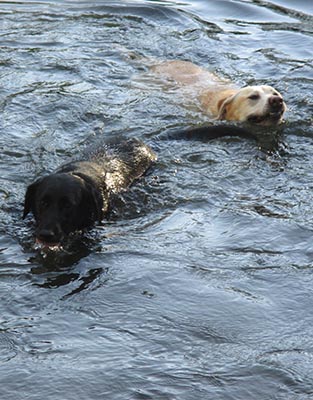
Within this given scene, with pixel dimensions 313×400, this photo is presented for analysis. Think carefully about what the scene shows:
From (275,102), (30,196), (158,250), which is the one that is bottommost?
(158,250)

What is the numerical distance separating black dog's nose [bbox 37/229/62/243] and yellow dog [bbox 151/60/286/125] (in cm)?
363

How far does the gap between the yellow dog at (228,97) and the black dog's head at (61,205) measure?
308 cm

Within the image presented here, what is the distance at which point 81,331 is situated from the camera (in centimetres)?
498

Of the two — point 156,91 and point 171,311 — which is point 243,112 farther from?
point 171,311

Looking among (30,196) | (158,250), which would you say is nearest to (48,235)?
(30,196)

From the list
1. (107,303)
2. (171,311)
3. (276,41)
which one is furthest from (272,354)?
(276,41)

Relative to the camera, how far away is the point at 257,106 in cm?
925

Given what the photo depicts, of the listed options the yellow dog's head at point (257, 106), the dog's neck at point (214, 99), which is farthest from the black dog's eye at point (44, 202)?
the dog's neck at point (214, 99)

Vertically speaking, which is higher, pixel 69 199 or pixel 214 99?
pixel 69 199

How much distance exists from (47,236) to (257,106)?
12.2 feet

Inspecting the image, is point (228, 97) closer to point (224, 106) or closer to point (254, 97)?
point (224, 106)

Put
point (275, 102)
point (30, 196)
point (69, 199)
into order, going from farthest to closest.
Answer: point (275, 102)
point (30, 196)
point (69, 199)

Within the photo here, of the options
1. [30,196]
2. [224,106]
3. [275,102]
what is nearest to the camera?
[30,196]

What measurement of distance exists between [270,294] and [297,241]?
3.19 ft
